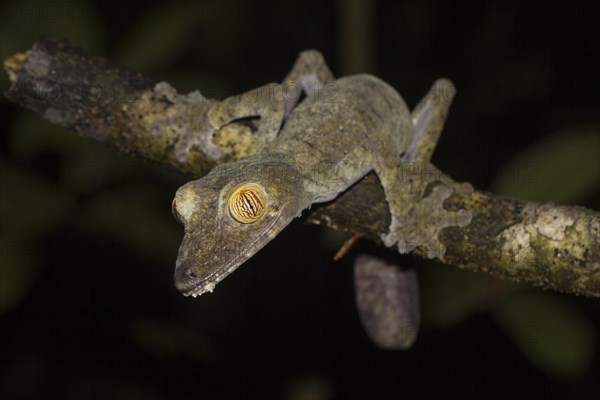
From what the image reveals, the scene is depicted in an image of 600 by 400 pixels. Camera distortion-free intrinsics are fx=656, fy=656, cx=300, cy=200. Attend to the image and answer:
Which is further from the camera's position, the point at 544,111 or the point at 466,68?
the point at 466,68

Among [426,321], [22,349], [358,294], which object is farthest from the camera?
[22,349]

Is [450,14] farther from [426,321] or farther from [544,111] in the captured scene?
[426,321]

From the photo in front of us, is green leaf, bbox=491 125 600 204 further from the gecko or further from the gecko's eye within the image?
the gecko's eye

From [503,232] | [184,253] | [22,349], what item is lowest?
[22,349]

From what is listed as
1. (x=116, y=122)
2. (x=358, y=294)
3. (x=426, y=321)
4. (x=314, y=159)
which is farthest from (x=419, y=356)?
(x=116, y=122)

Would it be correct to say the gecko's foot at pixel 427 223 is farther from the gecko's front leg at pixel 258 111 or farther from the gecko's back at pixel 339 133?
the gecko's front leg at pixel 258 111

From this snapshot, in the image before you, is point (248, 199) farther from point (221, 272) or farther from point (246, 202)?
point (221, 272)

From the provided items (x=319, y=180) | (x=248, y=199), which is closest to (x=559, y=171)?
(x=319, y=180)
